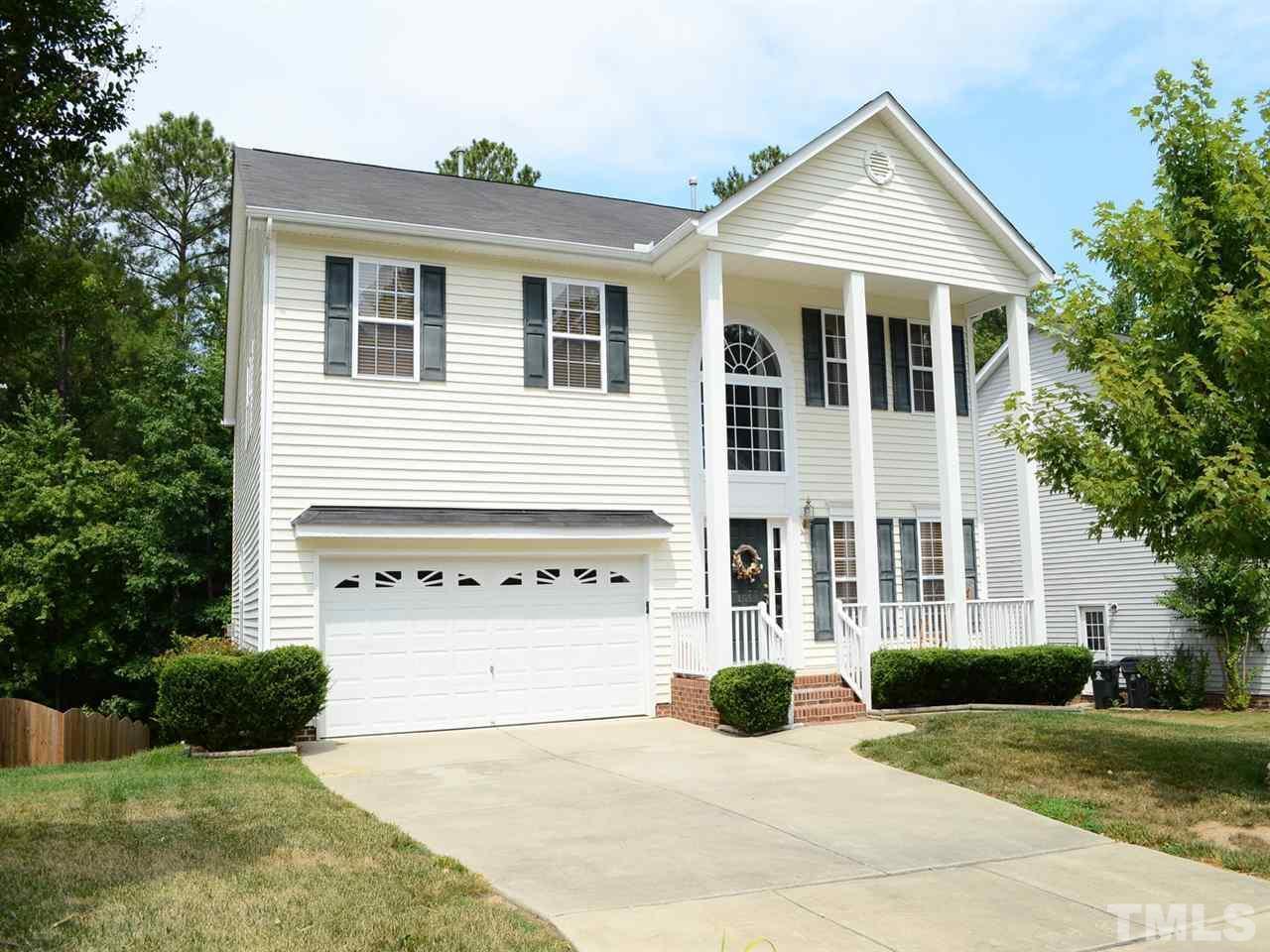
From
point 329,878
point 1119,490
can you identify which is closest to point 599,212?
point 1119,490

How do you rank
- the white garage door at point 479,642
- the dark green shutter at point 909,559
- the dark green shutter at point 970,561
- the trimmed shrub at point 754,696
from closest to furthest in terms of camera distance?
the trimmed shrub at point 754,696 < the white garage door at point 479,642 < the dark green shutter at point 909,559 < the dark green shutter at point 970,561

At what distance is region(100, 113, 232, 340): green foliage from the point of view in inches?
1328

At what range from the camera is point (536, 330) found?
48.2ft

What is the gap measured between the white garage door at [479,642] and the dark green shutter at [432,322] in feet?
8.43

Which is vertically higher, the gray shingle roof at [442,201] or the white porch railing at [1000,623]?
the gray shingle roof at [442,201]

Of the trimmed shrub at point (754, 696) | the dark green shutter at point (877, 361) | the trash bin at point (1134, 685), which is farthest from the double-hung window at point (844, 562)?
the trash bin at point (1134, 685)

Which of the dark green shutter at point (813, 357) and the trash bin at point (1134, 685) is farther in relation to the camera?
the trash bin at point (1134, 685)

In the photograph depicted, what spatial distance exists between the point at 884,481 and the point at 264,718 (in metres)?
9.94

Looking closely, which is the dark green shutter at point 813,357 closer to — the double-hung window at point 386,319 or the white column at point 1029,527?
the white column at point 1029,527

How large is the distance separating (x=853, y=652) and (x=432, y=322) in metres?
7.26

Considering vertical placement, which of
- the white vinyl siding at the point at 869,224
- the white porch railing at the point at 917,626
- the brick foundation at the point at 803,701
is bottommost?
the brick foundation at the point at 803,701

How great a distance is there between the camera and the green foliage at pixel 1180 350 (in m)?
8.41

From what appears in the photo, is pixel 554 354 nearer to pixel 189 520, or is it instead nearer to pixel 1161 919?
pixel 1161 919

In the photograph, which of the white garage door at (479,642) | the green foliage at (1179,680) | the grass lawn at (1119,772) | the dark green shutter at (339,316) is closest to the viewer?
the grass lawn at (1119,772)
